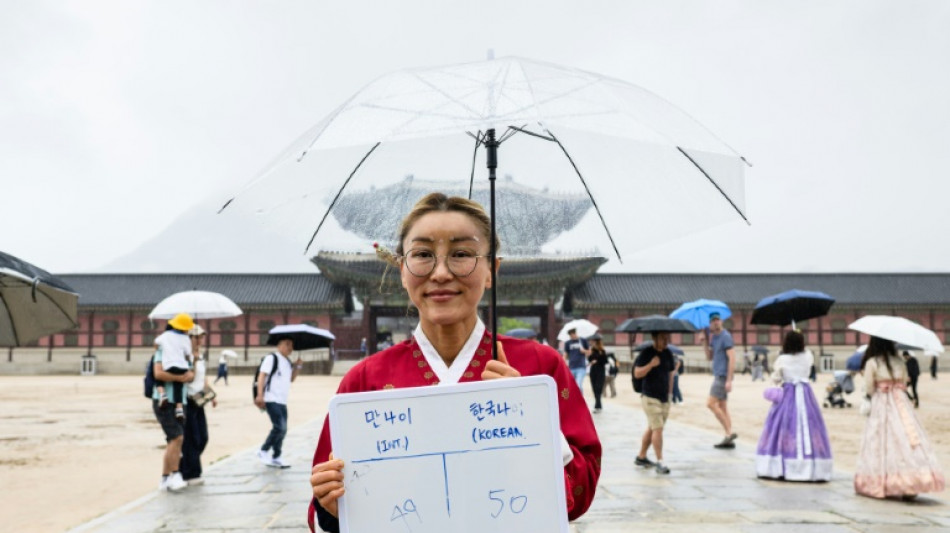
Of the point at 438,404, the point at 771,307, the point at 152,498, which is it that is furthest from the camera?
the point at 771,307

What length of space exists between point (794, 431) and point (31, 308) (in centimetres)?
661

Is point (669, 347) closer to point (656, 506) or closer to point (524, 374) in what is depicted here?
point (656, 506)

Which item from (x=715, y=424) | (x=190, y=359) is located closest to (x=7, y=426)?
(x=190, y=359)

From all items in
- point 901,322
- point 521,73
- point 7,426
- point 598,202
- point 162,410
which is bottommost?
point 7,426

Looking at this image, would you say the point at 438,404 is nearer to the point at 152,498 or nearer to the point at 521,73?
the point at 521,73

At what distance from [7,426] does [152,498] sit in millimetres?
8805

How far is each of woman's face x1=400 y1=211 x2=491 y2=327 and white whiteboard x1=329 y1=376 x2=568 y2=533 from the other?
0.72 feet

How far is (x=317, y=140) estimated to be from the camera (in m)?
2.46

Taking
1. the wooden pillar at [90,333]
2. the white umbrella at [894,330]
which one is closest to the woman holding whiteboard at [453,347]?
the white umbrella at [894,330]

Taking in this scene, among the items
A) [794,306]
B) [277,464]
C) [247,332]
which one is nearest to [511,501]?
[277,464]

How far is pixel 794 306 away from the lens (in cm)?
816

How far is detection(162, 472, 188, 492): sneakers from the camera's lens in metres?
6.45

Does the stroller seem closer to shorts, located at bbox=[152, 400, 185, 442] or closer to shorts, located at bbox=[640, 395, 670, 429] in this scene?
shorts, located at bbox=[640, 395, 670, 429]

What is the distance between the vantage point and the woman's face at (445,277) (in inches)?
78.5
